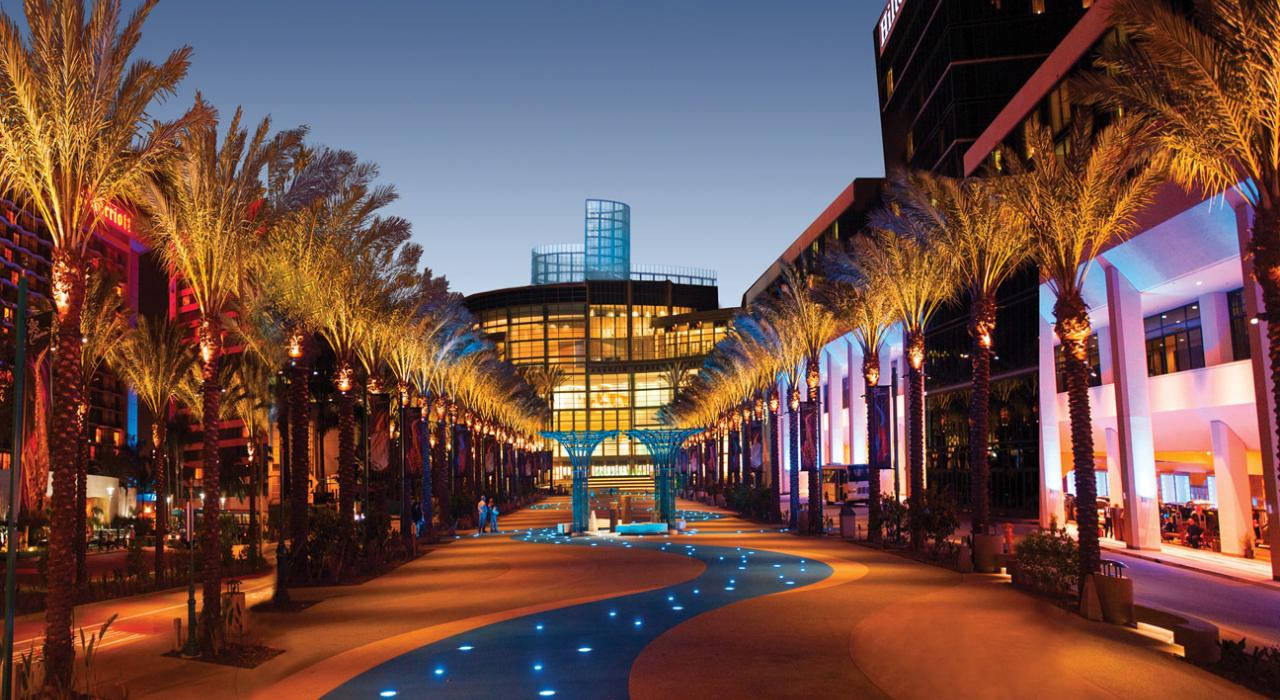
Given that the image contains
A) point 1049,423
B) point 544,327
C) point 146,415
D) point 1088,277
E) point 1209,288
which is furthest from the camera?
point 544,327

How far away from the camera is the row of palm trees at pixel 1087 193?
14273mm

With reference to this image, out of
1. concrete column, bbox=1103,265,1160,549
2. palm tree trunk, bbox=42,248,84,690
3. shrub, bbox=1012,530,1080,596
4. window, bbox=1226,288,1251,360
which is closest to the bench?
shrub, bbox=1012,530,1080,596

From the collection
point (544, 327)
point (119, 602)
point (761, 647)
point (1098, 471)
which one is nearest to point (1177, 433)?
point (1098, 471)

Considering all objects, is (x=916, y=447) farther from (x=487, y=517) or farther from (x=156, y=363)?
(x=156, y=363)

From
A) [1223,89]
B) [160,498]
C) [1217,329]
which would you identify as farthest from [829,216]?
[1223,89]

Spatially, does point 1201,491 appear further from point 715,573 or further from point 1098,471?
point 715,573

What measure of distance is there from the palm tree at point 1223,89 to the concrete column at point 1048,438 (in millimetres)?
25178

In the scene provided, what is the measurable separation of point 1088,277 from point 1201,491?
9.50 metres

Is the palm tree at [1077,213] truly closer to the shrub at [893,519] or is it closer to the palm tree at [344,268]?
the shrub at [893,519]

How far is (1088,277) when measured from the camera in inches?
1406

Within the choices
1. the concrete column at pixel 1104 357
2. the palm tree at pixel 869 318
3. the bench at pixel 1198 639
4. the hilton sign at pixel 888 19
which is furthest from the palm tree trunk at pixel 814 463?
the hilton sign at pixel 888 19

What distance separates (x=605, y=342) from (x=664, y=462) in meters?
102

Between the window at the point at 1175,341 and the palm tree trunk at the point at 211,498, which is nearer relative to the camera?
the palm tree trunk at the point at 211,498

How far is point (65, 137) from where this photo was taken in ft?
42.3
